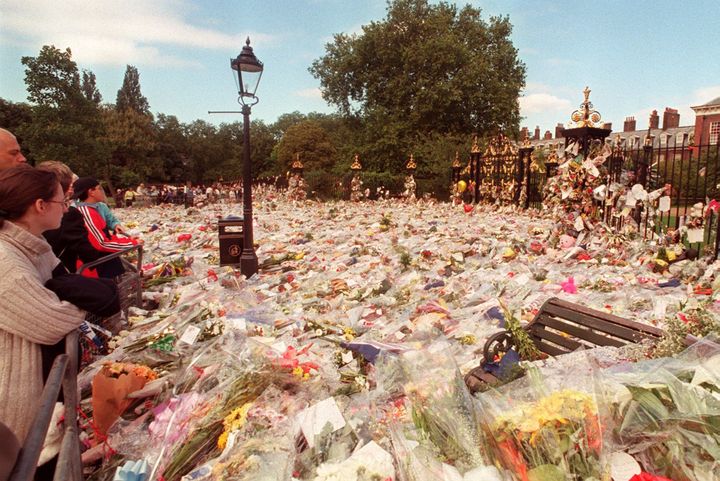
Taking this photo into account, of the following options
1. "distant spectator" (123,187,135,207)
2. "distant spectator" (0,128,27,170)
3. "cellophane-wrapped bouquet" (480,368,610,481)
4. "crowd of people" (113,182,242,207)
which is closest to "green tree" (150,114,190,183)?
"crowd of people" (113,182,242,207)

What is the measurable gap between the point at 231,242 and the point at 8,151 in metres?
4.99

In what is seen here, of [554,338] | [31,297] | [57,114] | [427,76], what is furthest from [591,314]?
[57,114]

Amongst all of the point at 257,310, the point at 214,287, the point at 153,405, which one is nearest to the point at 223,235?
the point at 214,287

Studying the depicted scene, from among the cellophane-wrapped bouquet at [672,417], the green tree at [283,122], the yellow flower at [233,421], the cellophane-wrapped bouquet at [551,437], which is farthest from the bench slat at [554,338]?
the green tree at [283,122]

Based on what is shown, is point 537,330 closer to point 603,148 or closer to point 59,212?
point 59,212

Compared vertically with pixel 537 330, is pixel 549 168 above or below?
above

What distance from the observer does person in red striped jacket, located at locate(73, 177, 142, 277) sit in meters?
4.63

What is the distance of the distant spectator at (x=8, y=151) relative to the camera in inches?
137

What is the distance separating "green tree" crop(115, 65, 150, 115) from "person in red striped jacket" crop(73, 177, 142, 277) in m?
58.2

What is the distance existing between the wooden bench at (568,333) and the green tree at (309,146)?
43.4m

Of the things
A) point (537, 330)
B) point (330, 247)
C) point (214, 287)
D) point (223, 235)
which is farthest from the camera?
point (330, 247)

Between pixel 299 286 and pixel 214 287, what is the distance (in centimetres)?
112

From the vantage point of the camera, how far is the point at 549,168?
44.0 feet

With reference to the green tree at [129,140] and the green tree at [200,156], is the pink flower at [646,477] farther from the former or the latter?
the green tree at [200,156]
